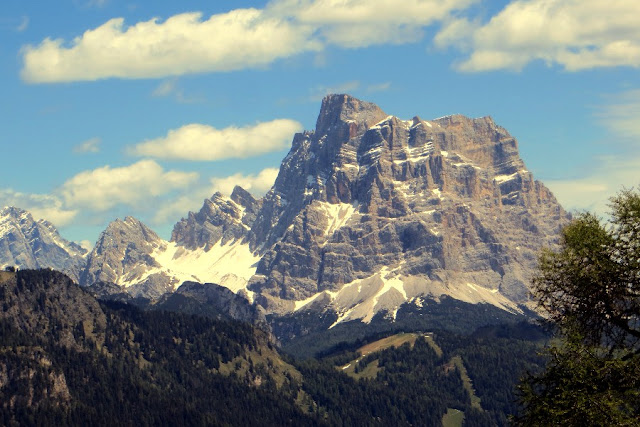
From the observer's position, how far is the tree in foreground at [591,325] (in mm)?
32938

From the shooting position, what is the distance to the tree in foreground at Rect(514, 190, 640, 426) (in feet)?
108

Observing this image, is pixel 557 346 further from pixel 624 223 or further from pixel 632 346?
pixel 624 223

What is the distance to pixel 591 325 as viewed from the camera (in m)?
35.7

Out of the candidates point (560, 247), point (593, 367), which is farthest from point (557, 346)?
point (560, 247)

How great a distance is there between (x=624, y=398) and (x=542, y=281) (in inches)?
235

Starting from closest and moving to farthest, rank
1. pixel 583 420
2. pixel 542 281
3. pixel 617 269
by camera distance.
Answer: pixel 583 420 < pixel 617 269 < pixel 542 281

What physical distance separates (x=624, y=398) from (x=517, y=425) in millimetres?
4457

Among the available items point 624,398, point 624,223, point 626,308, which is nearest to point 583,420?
point 624,398

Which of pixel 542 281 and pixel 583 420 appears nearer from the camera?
pixel 583 420

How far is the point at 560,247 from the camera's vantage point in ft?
125

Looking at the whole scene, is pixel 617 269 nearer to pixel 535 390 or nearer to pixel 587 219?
pixel 587 219

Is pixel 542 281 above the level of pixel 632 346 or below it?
above

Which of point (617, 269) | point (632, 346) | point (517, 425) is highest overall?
point (617, 269)

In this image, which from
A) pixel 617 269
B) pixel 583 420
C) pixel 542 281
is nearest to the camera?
pixel 583 420
